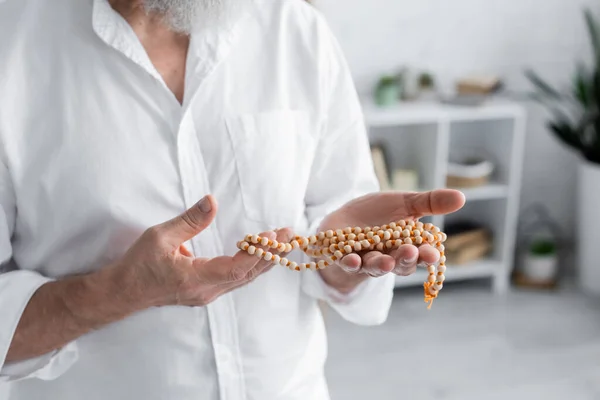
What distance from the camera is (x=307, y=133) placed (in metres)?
1.15

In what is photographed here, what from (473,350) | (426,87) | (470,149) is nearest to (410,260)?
(473,350)

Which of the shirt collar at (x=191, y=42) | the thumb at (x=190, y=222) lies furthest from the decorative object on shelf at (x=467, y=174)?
the thumb at (x=190, y=222)

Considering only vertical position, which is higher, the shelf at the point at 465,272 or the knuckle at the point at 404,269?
the knuckle at the point at 404,269

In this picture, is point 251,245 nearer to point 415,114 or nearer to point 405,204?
point 405,204

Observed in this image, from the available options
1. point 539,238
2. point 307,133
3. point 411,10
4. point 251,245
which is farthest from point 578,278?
point 251,245

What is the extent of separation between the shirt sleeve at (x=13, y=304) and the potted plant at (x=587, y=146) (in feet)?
8.38

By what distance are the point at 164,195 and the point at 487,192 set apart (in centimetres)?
233

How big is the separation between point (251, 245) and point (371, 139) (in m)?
2.47

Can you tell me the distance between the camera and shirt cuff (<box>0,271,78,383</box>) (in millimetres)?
968

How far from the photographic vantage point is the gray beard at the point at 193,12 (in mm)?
1033

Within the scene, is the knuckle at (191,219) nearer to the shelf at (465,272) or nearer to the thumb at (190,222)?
the thumb at (190,222)

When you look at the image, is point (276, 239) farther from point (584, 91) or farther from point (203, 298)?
point (584, 91)

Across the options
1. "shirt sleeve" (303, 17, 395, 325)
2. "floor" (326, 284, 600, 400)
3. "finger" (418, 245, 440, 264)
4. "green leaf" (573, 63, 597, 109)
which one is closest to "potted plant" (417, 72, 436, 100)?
"green leaf" (573, 63, 597, 109)

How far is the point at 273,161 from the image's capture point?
1107 mm
